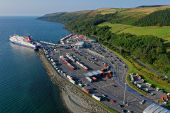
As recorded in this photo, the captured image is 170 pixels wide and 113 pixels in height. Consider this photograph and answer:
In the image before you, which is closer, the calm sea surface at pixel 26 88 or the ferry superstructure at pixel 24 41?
the calm sea surface at pixel 26 88

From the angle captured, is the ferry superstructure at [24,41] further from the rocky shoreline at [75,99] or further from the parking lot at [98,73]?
the rocky shoreline at [75,99]

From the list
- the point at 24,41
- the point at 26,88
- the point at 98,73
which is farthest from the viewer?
the point at 24,41

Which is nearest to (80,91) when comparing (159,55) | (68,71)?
(68,71)

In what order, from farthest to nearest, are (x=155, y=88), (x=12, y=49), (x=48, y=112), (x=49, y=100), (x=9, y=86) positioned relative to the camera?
(x=12, y=49) → (x=9, y=86) → (x=155, y=88) → (x=49, y=100) → (x=48, y=112)

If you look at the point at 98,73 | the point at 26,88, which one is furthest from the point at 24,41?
the point at 98,73

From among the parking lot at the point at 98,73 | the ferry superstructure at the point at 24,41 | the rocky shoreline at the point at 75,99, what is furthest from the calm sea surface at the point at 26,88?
the ferry superstructure at the point at 24,41

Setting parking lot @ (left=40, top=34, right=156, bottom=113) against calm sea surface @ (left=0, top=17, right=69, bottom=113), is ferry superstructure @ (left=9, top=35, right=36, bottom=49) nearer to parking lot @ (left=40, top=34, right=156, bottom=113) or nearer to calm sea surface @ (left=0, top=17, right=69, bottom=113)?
parking lot @ (left=40, top=34, right=156, bottom=113)


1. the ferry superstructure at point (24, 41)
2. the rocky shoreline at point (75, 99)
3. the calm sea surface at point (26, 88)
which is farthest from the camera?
the ferry superstructure at point (24, 41)

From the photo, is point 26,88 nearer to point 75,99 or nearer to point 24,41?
point 75,99

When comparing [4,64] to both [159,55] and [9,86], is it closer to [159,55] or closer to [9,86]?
[9,86]
